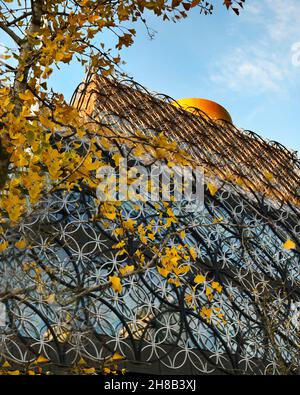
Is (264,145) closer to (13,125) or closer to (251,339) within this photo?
(251,339)

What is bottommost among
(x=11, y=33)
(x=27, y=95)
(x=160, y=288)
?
(x=160, y=288)

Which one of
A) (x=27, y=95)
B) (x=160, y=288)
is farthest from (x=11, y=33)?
(x=160, y=288)

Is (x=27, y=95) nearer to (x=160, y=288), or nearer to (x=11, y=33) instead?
(x=11, y=33)

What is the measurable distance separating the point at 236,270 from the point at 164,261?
17.0ft

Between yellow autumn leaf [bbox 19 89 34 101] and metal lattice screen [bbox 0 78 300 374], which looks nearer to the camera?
yellow autumn leaf [bbox 19 89 34 101]

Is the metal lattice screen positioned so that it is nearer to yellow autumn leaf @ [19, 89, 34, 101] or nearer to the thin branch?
yellow autumn leaf @ [19, 89, 34, 101]

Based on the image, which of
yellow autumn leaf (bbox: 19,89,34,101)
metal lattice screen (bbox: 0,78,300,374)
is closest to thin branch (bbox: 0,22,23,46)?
yellow autumn leaf (bbox: 19,89,34,101)

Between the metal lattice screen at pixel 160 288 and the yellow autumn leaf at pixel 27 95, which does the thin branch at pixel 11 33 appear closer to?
the yellow autumn leaf at pixel 27 95

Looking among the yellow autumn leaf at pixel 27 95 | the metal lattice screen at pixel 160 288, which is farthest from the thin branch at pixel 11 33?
the metal lattice screen at pixel 160 288

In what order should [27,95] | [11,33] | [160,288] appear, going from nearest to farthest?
[27,95] < [11,33] < [160,288]

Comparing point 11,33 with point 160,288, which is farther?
point 160,288

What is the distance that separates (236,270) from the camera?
8984mm

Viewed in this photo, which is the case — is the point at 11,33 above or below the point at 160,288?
above
